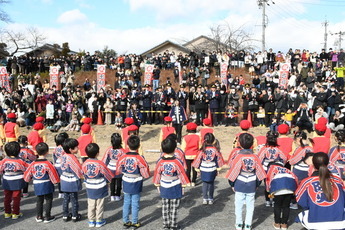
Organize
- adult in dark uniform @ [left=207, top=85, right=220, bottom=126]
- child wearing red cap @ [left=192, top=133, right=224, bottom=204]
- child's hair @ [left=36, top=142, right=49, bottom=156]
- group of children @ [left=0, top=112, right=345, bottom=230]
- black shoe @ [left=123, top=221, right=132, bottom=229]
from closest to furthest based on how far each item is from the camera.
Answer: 1. group of children @ [left=0, top=112, right=345, bottom=230]
2. black shoe @ [left=123, top=221, right=132, bottom=229]
3. child's hair @ [left=36, top=142, right=49, bottom=156]
4. child wearing red cap @ [left=192, top=133, right=224, bottom=204]
5. adult in dark uniform @ [left=207, top=85, right=220, bottom=126]

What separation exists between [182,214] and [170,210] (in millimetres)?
983

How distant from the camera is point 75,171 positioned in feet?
18.1

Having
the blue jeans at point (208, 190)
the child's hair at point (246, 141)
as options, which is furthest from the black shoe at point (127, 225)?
the child's hair at point (246, 141)

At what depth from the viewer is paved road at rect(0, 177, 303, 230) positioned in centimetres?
567

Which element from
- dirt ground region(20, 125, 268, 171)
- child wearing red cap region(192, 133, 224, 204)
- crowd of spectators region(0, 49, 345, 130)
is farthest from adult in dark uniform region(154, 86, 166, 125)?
child wearing red cap region(192, 133, 224, 204)

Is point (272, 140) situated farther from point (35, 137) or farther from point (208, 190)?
point (35, 137)

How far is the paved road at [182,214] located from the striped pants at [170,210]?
351mm

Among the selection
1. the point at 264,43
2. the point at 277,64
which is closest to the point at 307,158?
the point at 277,64

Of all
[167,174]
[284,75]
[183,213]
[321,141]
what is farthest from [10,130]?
[284,75]

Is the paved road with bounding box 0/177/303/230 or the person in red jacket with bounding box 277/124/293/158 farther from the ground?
the person in red jacket with bounding box 277/124/293/158

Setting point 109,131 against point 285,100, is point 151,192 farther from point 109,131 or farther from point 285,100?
point 285,100

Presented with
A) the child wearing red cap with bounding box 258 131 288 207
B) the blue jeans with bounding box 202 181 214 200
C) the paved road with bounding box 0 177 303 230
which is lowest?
the paved road with bounding box 0 177 303 230

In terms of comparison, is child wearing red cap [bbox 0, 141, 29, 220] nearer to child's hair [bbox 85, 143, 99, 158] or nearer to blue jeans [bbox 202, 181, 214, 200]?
child's hair [bbox 85, 143, 99, 158]

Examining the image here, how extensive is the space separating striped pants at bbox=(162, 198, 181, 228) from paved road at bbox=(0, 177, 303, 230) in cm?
35
